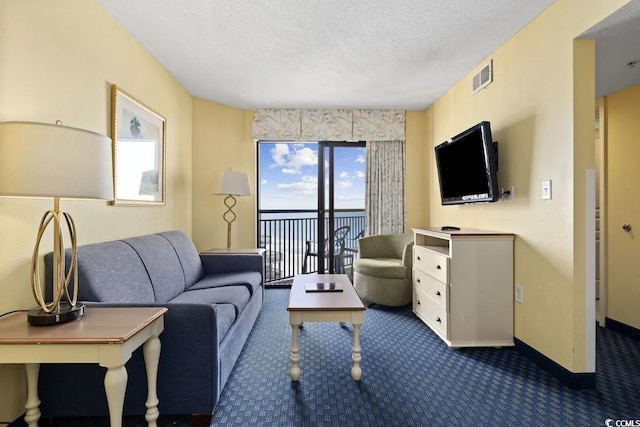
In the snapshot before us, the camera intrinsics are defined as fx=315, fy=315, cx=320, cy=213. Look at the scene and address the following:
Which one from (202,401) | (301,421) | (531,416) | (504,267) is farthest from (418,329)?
(202,401)

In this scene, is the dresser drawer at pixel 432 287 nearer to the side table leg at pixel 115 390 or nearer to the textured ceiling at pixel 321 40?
the textured ceiling at pixel 321 40

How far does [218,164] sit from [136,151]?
1.51 meters

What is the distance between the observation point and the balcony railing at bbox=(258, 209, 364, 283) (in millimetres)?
4500

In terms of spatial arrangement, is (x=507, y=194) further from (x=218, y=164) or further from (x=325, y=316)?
(x=218, y=164)

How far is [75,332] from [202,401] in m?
0.70

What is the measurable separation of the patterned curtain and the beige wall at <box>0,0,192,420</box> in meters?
2.67

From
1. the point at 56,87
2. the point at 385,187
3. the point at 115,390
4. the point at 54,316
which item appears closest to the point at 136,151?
the point at 56,87

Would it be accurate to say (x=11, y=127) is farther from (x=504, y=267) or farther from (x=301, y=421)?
(x=504, y=267)

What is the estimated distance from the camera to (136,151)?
260cm

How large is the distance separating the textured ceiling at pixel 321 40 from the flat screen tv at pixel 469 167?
28.5 inches

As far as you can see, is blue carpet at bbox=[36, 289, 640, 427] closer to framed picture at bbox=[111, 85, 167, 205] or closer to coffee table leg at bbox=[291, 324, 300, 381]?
coffee table leg at bbox=[291, 324, 300, 381]

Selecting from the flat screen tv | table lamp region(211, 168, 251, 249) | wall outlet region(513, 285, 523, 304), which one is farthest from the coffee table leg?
table lamp region(211, 168, 251, 249)

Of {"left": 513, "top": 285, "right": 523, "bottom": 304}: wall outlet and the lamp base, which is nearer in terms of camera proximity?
the lamp base

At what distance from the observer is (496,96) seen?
2713 millimetres
